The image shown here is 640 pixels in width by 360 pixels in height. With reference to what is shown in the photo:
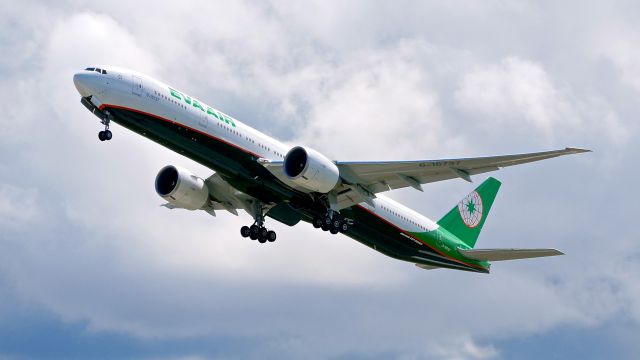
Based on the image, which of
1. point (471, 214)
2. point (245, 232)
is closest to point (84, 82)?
point (245, 232)

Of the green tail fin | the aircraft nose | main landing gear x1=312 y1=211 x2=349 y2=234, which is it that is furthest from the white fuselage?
the green tail fin

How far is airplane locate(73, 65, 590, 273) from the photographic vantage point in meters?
40.9

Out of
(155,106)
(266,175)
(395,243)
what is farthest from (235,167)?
(395,243)

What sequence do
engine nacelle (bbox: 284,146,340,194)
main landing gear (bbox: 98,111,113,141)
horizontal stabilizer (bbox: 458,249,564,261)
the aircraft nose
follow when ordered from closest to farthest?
the aircraft nose → main landing gear (bbox: 98,111,113,141) → engine nacelle (bbox: 284,146,340,194) → horizontal stabilizer (bbox: 458,249,564,261)

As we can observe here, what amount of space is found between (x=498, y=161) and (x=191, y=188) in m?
15.5

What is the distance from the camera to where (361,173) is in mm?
44562

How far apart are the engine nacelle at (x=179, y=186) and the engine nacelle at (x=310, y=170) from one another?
24.3 ft

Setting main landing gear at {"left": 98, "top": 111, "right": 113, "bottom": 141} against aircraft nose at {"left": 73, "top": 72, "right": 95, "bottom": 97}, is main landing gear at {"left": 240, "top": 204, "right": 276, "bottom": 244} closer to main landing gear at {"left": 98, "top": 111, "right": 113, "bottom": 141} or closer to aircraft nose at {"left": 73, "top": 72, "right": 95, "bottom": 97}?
main landing gear at {"left": 98, "top": 111, "right": 113, "bottom": 141}

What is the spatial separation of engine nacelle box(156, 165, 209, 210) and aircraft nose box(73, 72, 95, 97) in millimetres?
8920

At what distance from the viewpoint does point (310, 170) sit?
4253cm

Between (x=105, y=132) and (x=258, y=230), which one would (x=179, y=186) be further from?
(x=105, y=132)

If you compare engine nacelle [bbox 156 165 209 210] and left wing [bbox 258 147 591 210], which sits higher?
engine nacelle [bbox 156 165 209 210]

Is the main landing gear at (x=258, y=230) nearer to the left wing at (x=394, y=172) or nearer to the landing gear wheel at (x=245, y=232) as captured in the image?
the landing gear wheel at (x=245, y=232)

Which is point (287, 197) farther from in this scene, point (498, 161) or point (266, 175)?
point (498, 161)
